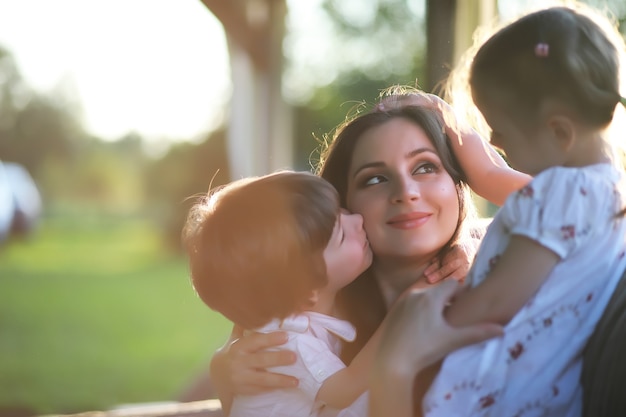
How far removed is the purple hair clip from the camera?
1153 mm

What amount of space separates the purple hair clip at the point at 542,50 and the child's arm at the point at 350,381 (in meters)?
0.49

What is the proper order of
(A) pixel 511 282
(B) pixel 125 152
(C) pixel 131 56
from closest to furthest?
(A) pixel 511 282 → (C) pixel 131 56 → (B) pixel 125 152

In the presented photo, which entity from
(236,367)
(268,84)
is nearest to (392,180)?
(236,367)

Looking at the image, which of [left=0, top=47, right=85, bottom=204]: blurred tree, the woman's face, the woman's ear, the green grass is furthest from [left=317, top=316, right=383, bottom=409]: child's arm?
[left=0, top=47, right=85, bottom=204]: blurred tree

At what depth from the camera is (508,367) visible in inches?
44.7

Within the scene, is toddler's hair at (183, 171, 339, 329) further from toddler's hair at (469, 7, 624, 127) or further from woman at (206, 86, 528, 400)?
toddler's hair at (469, 7, 624, 127)

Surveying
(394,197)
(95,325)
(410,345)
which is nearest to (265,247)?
(394,197)

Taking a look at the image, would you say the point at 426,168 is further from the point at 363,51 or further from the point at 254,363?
the point at 363,51

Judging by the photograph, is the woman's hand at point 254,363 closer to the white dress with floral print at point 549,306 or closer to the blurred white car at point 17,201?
the white dress with floral print at point 549,306

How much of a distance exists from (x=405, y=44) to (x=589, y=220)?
7.40 m

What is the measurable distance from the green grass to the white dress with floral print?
4309 mm

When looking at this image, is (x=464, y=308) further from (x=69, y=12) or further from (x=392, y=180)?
(x=69, y=12)

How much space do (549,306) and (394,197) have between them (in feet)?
1.49

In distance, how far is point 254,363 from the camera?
149 centimetres
